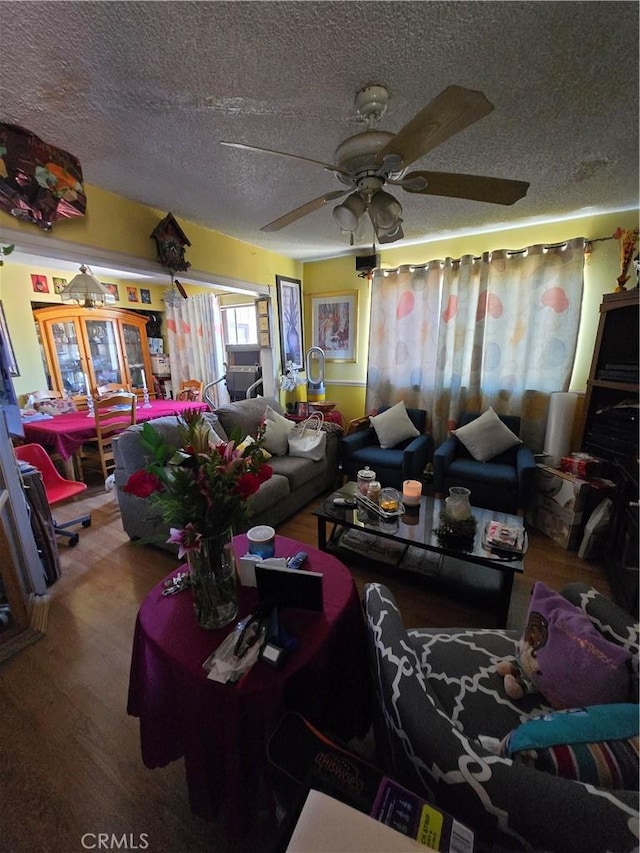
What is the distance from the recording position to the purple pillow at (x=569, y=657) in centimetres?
77

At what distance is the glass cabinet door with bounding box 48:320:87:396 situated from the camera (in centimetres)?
431

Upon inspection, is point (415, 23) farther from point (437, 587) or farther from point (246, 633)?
point (437, 587)

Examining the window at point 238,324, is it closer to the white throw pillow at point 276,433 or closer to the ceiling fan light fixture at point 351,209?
the white throw pillow at point 276,433

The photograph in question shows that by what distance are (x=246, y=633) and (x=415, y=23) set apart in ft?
6.35

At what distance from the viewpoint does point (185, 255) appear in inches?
106

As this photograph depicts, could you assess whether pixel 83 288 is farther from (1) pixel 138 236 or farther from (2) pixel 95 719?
(2) pixel 95 719

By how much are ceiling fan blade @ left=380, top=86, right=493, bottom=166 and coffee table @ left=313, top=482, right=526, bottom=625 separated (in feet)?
5.51

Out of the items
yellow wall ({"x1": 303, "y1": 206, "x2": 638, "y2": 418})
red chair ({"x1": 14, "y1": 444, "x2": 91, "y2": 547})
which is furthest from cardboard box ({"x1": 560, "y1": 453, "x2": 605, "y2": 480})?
red chair ({"x1": 14, "y1": 444, "x2": 91, "y2": 547})

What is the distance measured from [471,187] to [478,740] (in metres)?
1.85

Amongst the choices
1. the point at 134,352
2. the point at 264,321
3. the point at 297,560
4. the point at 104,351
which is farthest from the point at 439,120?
the point at 134,352

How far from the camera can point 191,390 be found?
4.90 meters

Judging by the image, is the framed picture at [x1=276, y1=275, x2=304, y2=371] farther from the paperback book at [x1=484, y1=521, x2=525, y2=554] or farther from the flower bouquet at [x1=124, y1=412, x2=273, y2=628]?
the flower bouquet at [x1=124, y1=412, x2=273, y2=628]

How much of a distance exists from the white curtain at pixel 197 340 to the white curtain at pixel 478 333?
260 centimetres

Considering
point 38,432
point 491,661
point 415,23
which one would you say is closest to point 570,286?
point 415,23
